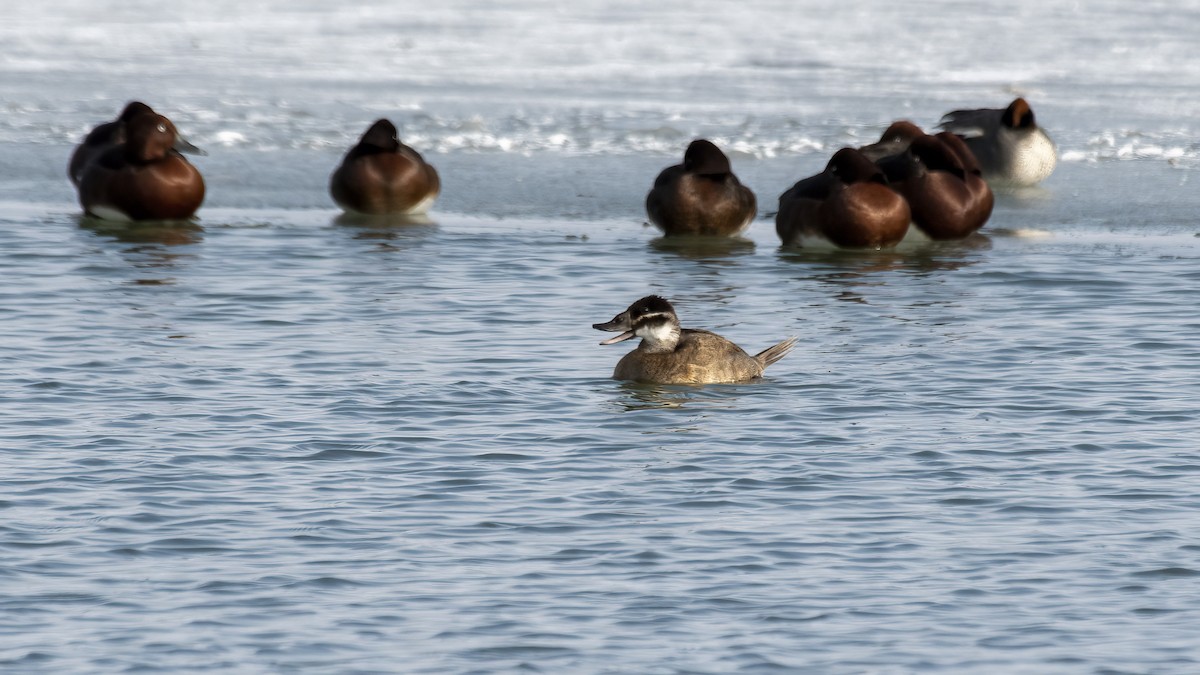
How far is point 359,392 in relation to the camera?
9.59 meters

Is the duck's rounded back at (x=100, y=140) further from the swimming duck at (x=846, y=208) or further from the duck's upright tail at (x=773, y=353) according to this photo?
the duck's upright tail at (x=773, y=353)

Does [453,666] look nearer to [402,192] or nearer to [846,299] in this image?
[846,299]

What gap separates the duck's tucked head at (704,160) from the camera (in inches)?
577

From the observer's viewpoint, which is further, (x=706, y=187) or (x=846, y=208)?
(x=706, y=187)

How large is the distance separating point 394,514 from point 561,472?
36.6 inches

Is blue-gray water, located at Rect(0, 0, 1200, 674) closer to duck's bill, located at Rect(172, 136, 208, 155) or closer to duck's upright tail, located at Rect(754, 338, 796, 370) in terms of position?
duck's upright tail, located at Rect(754, 338, 796, 370)

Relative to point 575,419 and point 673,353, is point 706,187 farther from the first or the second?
point 575,419

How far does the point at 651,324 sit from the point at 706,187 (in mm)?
4844

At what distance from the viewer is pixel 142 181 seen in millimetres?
14992

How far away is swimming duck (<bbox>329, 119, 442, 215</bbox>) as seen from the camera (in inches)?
607

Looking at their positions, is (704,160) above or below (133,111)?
below

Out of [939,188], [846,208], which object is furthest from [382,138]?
[939,188]

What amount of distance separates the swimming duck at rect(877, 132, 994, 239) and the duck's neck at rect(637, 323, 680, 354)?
507 cm

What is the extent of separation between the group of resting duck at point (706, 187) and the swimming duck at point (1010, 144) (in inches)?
3.4
